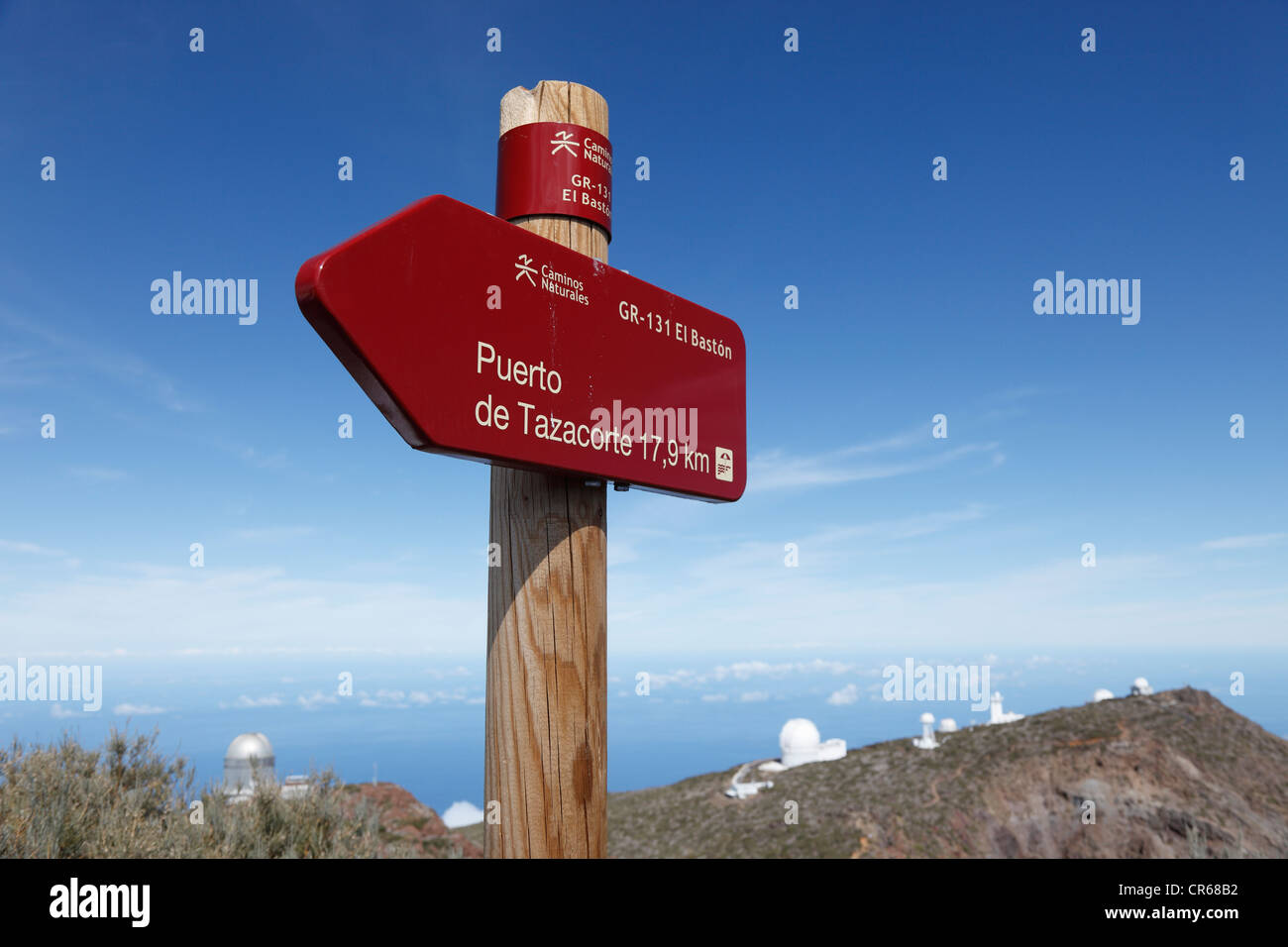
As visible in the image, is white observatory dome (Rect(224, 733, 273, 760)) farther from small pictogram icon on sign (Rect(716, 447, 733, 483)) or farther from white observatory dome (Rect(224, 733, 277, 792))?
small pictogram icon on sign (Rect(716, 447, 733, 483))

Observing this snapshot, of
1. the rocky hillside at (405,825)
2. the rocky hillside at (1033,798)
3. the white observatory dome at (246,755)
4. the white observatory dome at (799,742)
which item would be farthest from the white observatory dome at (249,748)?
the white observatory dome at (799,742)

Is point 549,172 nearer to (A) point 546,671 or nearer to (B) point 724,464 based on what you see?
(B) point 724,464

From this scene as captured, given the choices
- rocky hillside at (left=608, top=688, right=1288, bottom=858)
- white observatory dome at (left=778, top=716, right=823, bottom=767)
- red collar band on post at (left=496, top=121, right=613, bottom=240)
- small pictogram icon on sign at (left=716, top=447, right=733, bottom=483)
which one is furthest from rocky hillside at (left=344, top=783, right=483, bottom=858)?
white observatory dome at (left=778, top=716, right=823, bottom=767)

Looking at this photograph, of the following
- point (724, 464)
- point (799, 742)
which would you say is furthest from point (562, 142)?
point (799, 742)

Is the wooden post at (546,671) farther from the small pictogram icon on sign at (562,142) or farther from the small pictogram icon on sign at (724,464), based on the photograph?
the small pictogram icon on sign at (562,142)
